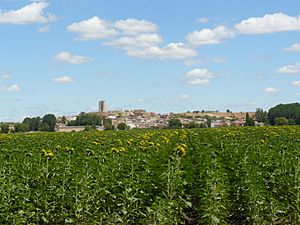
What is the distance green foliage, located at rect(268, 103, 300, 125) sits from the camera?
89000mm

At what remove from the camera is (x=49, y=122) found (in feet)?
312

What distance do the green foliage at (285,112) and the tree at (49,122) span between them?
3678 cm

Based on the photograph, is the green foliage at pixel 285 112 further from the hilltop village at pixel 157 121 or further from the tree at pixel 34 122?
the tree at pixel 34 122

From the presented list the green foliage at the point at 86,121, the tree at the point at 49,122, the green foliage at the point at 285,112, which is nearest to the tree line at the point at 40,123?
the tree at the point at 49,122

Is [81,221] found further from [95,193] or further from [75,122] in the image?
[75,122]

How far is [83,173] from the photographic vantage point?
10141mm

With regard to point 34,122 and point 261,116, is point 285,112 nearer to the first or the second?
point 261,116

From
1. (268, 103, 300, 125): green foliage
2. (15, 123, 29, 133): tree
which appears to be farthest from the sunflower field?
(268, 103, 300, 125): green foliage

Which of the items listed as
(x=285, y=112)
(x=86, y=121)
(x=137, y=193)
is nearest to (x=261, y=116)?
(x=285, y=112)

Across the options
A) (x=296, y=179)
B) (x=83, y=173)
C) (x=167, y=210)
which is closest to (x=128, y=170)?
(x=83, y=173)

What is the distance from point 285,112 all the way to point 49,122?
39.7m

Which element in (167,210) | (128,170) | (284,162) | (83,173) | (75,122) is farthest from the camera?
(75,122)

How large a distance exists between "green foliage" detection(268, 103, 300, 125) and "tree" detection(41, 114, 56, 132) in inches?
1448

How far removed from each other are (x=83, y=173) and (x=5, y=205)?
190 centimetres
